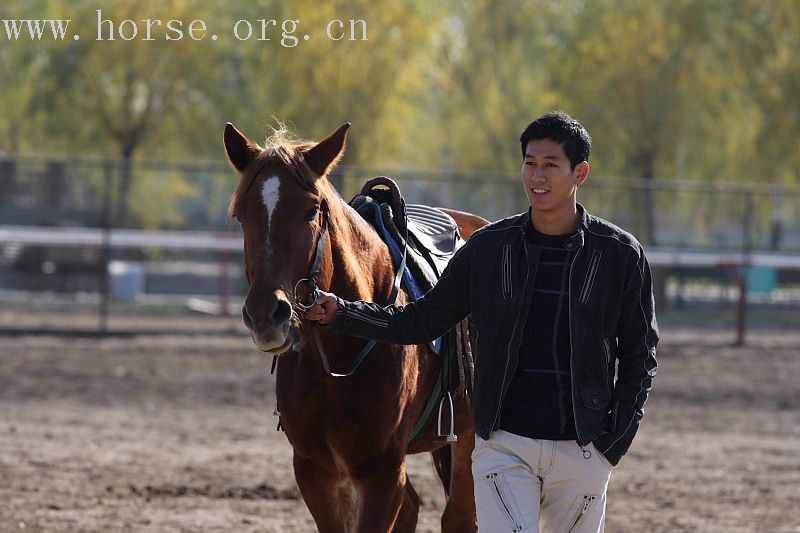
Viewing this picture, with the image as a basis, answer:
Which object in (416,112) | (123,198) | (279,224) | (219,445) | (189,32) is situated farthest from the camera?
(416,112)

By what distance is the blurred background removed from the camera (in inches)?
750

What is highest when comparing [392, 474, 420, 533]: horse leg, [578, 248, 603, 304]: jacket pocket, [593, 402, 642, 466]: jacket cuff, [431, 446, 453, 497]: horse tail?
[578, 248, 603, 304]: jacket pocket

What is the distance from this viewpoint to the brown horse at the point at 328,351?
3.80 meters

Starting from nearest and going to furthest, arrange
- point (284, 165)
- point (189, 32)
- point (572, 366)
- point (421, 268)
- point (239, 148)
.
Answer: point (572, 366), point (284, 165), point (239, 148), point (421, 268), point (189, 32)

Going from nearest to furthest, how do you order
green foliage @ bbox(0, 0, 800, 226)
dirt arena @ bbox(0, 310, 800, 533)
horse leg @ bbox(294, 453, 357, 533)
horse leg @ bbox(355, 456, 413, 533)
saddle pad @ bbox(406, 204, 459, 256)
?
horse leg @ bbox(355, 456, 413, 533)
horse leg @ bbox(294, 453, 357, 533)
saddle pad @ bbox(406, 204, 459, 256)
dirt arena @ bbox(0, 310, 800, 533)
green foliage @ bbox(0, 0, 800, 226)

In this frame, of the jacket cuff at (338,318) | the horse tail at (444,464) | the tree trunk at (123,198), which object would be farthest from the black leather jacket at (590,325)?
the tree trunk at (123,198)

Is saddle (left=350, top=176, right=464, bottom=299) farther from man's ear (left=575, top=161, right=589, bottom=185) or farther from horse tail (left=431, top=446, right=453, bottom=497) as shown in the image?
man's ear (left=575, top=161, right=589, bottom=185)

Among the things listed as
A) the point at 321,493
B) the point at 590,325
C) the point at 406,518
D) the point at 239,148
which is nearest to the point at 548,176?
the point at 590,325

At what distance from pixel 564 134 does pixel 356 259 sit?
117cm

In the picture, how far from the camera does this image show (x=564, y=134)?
358 cm

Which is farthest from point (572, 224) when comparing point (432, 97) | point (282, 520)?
point (432, 97)

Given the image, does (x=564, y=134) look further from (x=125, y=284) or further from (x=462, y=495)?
(x=125, y=284)

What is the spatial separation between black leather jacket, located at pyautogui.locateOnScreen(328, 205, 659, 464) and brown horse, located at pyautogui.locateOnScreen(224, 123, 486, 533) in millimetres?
629

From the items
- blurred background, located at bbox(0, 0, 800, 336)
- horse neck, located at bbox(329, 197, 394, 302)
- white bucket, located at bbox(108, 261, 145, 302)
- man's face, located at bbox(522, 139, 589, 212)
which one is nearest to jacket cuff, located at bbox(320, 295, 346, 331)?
horse neck, located at bbox(329, 197, 394, 302)
